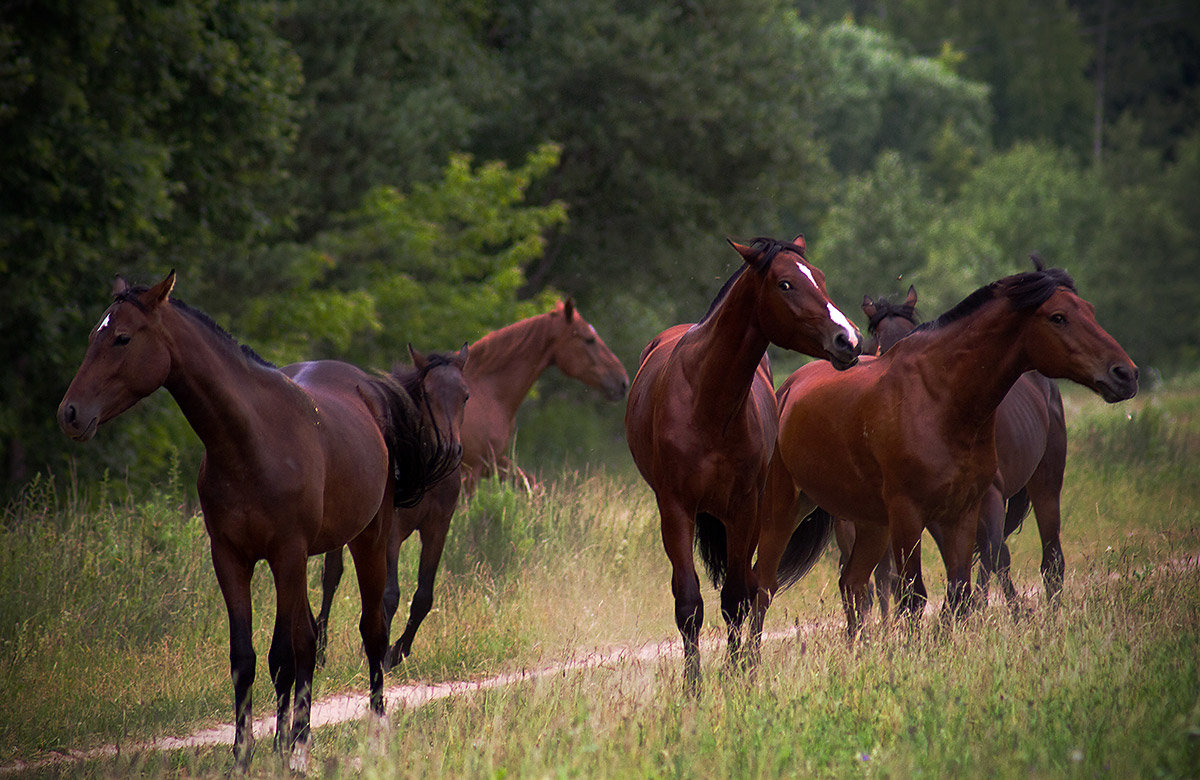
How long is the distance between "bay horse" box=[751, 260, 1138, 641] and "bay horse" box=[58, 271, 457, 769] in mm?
2548

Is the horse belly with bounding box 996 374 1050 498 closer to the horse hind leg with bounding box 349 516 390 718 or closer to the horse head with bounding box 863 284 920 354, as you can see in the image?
the horse head with bounding box 863 284 920 354

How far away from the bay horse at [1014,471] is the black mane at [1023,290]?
1544mm

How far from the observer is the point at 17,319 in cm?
1257

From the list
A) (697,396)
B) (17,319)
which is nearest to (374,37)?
(17,319)

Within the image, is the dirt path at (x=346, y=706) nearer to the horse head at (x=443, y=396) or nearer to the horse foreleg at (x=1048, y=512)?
the horse head at (x=443, y=396)

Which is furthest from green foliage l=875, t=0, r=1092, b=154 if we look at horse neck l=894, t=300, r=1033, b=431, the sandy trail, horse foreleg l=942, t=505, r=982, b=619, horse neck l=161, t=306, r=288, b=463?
horse neck l=161, t=306, r=288, b=463

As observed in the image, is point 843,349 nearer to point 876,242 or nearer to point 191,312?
point 191,312

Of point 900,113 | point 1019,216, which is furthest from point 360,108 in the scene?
point 900,113

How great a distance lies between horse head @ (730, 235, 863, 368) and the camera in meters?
5.45

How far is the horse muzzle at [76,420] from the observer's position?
15.2 ft

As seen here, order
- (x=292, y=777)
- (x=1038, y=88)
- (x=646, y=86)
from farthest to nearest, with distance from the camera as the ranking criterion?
(x=1038, y=88) < (x=646, y=86) < (x=292, y=777)

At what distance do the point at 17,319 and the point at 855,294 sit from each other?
1029 inches

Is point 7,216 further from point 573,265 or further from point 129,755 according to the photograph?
point 573,265

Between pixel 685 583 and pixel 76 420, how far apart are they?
3103mm
